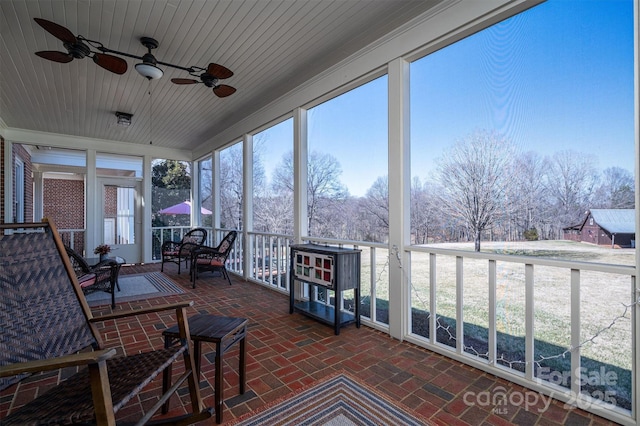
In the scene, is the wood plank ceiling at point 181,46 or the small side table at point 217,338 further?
the wood plank ceiling at point 181,46

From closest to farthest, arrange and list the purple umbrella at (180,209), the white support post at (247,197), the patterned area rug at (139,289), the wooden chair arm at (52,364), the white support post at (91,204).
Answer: the wooden chair arm at (52,364) < the patterned area rug at (139,289) < the white support post at (247,197) < the white support post at (91,204) < the purple umbrella at (180,209)

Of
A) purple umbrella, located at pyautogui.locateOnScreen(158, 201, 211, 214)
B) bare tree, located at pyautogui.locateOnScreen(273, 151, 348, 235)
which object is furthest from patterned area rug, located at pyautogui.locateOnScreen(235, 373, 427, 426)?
purple umbrella, located at pyautogui.locateOnScreen(158, 201, 211, 214)

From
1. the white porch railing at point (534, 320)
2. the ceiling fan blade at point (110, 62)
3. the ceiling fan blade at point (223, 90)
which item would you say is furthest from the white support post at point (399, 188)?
the ceiling fan blade at point (110, 62)

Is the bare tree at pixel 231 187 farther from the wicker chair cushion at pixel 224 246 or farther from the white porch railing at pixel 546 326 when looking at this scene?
the white porch railing at pixel 546 326

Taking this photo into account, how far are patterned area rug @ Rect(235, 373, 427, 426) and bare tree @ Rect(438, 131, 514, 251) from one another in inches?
52.1

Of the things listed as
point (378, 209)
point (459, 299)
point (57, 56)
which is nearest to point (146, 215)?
point (57, 56)

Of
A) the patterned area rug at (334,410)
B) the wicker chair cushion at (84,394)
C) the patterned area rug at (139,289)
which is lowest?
the patterned area rug at (139,289)

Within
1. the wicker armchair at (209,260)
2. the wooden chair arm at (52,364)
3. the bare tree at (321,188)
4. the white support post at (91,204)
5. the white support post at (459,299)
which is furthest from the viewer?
the white support post at (91,204)

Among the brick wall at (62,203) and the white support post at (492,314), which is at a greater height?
the brick wall at (62,203)

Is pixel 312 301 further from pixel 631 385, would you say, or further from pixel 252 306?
pixel 631 385

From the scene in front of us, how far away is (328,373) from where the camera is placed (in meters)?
2.09

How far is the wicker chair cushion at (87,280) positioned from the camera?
133 inches

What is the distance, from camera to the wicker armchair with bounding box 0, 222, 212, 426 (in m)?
1.04

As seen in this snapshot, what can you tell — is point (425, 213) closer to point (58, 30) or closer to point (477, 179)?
point (477, 179)
